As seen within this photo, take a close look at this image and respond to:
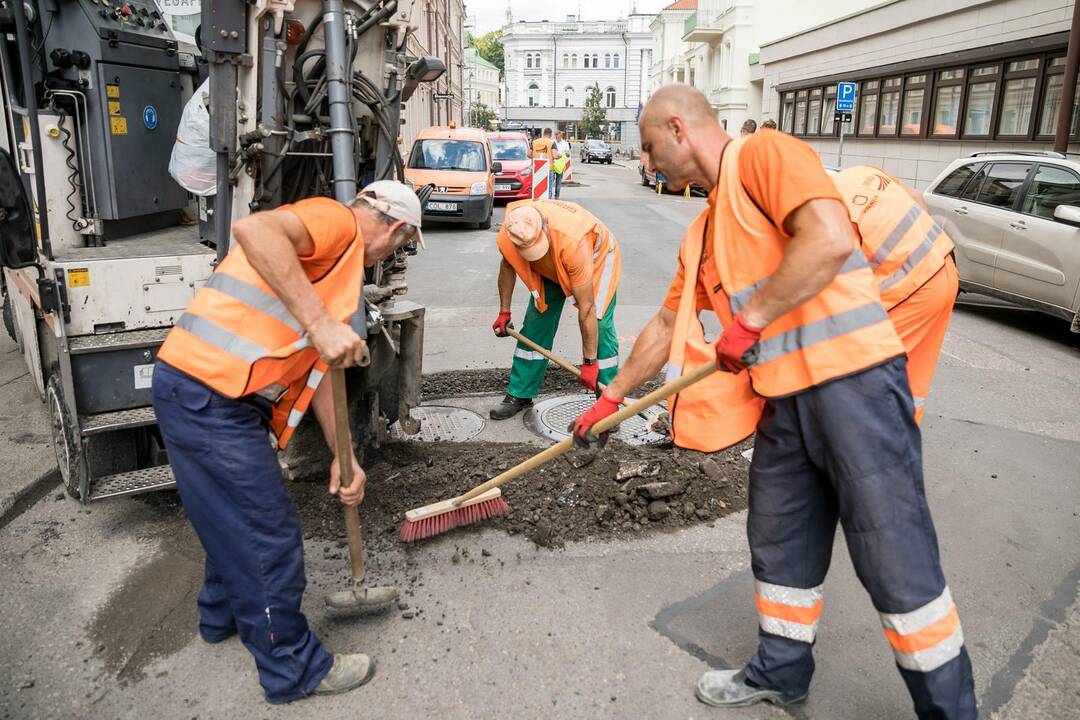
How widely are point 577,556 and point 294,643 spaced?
1.40m

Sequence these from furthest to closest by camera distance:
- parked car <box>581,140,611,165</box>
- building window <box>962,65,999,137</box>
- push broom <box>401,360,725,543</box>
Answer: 1. parked car <box>581,140,611,165</box>
2. building window <box>962,65,999,137</box>
3. push broom <box>401,360,725,543</box>

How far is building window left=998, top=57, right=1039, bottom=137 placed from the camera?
50.3ft

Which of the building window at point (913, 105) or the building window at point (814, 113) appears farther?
the building window at point (814, 113)

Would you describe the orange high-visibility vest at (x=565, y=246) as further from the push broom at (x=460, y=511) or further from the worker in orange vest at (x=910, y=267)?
the worker in orange vest at (x=910, y=267)

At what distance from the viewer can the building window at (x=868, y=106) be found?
21670 mm

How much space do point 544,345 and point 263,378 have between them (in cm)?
320

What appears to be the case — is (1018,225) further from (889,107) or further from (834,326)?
(889,107)

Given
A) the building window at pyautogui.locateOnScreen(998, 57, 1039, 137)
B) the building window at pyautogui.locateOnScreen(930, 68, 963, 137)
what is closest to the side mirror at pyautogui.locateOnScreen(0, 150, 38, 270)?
the building window at pyautogui.locateOnScreen(998, 57, 1039, 137)

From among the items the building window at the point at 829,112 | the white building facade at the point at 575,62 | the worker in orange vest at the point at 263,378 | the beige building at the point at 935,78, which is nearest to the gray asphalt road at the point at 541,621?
the worker in orange vest at the point at 263,378

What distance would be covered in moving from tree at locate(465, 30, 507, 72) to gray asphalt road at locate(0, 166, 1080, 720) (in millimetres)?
101647

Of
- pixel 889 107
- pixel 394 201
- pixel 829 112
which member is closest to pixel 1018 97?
pixel 889 107

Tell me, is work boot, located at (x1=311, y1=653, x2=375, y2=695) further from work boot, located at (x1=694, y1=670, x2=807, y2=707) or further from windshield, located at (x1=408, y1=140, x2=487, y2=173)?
windshield, located at (x1=408, y1=140, x2=487, y2=173)

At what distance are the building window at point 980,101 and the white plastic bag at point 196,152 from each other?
16868 mm

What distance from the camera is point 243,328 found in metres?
2.42
